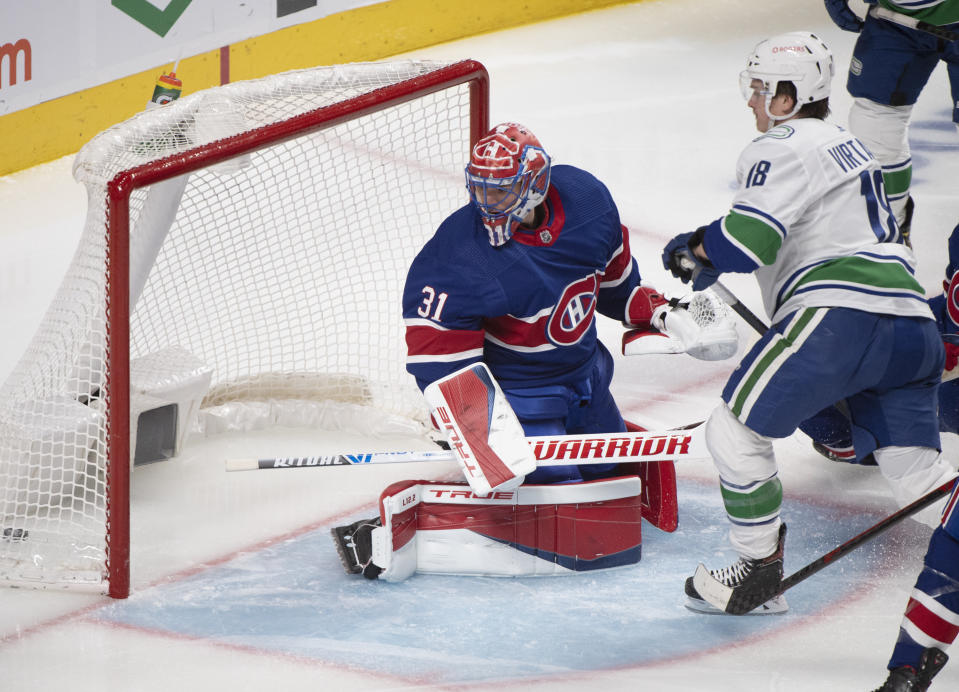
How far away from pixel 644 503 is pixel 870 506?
0.55m

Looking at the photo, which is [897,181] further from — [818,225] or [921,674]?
[921,674]

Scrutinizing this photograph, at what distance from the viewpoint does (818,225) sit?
268cm

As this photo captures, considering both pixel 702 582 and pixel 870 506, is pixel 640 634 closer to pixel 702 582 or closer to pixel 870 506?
pixel 702 582

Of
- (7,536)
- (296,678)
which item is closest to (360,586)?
(296,678)

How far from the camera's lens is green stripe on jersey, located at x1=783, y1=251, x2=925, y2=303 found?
8.68 ft

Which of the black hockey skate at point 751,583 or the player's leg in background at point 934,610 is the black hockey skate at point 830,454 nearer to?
the black hockey skate at point 751,583

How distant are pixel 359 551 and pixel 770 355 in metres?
0.95

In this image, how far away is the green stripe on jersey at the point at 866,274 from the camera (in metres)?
2.64

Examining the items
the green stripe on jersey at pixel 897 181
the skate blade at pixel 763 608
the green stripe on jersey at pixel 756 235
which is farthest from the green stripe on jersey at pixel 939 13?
the skate blade at pixel 763 608

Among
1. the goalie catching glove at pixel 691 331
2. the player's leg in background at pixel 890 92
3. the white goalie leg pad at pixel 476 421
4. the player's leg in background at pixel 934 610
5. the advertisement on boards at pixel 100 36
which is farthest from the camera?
the advertisement on boards at pixel 100 36

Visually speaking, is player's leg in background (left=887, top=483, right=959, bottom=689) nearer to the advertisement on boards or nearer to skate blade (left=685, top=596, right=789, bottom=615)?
skate blade (left=685, top=596, right=789, bottom=615)

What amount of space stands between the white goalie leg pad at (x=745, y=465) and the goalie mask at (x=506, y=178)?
22.2 inches

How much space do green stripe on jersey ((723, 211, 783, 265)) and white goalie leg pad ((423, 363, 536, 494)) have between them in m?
0.60

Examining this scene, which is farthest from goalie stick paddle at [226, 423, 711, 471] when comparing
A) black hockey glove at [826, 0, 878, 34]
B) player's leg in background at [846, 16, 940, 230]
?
black hockey glove at [826, 0, 878, 34]
